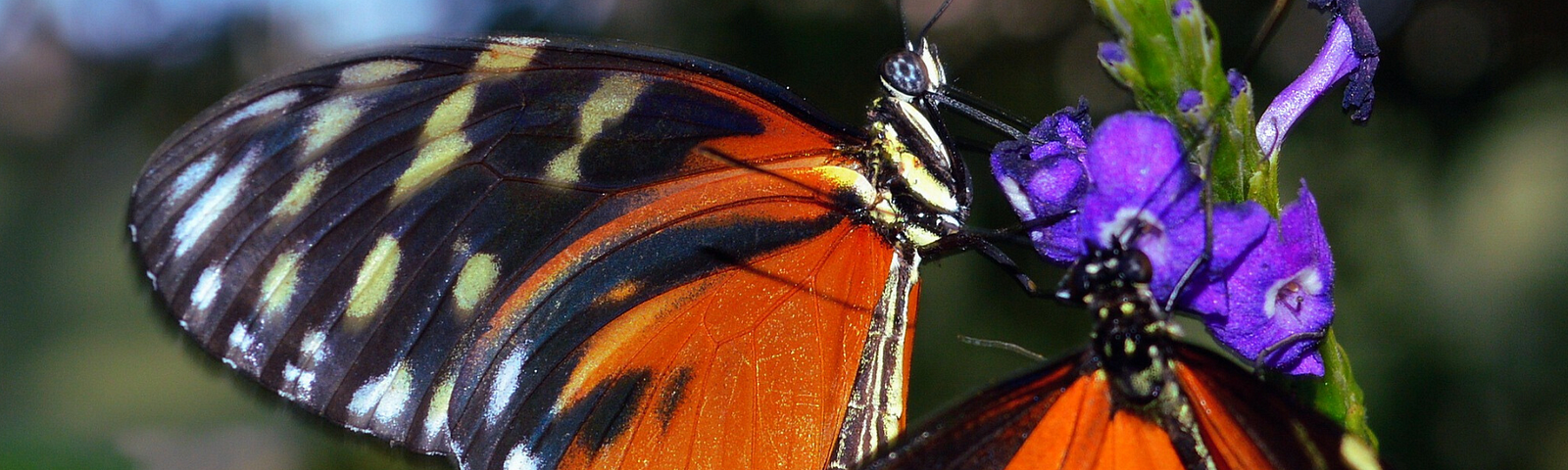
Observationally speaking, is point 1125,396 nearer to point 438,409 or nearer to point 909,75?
point 909,75

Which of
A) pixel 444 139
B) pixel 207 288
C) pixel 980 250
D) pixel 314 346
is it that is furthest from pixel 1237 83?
pixel 207 288

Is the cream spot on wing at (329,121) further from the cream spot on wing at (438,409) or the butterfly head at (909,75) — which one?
the butterfly head at (909,75)

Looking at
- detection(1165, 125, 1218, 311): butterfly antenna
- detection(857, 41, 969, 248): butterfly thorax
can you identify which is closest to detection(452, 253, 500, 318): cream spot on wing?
detection(857, 41, 969, 248): butterfly thorax

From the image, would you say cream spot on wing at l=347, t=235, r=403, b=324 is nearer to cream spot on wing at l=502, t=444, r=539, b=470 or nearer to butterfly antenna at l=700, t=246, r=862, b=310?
cream spot on wing at l=502, t=444, r=539, b=470

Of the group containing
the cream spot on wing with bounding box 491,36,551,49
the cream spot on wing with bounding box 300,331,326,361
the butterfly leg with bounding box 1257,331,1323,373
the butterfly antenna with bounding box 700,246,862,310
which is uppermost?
the cream spot on wing with bounding box 491,36,551,49

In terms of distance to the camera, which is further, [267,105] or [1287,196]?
[1287,196]

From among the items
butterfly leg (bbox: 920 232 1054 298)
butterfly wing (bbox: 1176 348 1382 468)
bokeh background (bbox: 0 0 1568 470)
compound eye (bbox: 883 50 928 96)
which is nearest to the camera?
butterfly wing (bbox: 1176 348 1382 468)
